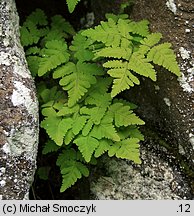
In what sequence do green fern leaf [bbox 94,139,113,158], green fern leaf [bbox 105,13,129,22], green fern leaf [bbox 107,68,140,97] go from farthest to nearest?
1. green fern leaf [bbox 105,13,129,22]
2. green fern leaf [bbox 94,139,113,158]
3. green fern leaf [bbox 107,68,140,97]

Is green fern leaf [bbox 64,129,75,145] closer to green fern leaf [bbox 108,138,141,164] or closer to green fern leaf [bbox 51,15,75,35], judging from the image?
green fern leaf [bbox 108,138,141,164]

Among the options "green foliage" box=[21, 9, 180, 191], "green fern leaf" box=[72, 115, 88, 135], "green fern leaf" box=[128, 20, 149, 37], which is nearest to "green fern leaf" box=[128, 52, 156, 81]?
"green foliage" box=[21, 9, 180, 191]

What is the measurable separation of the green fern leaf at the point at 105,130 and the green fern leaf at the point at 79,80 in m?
0.25

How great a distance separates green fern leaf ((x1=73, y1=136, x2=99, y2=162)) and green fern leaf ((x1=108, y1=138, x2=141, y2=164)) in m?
0.13

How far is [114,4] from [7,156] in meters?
1.74

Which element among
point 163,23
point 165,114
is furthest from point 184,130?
point 163,23

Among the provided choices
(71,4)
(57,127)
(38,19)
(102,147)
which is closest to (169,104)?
(102,147)

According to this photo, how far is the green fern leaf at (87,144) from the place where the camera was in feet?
11.1

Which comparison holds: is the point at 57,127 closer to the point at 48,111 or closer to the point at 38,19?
the point at 48,111

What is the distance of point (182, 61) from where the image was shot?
3.61 meters

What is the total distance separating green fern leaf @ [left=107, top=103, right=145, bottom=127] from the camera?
3.45 metres

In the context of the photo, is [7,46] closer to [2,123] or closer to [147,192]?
[2,123]

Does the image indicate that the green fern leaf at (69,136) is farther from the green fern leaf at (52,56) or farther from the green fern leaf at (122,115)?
the green fern leaf at (52,56)

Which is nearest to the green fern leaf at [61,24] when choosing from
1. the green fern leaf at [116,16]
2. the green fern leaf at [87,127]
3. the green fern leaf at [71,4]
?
the green fern leaf at [116,16]
